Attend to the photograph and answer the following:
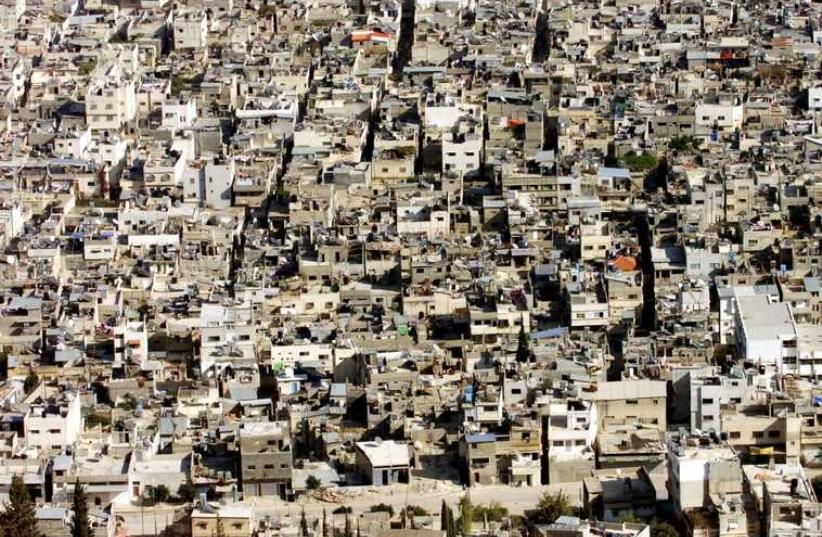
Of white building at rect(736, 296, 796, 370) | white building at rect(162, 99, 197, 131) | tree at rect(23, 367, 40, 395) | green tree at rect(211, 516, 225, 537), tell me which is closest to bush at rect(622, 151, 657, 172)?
white building at rect(162, 99, 197, 131)

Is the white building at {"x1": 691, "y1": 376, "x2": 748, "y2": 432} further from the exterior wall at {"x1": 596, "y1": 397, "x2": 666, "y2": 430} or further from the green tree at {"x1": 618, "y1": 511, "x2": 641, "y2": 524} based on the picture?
the green tree at {"x1": 618, "y1": 511, "x2": 641, "y2": 524}

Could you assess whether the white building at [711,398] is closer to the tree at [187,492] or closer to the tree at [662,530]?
the tree at [662,530]

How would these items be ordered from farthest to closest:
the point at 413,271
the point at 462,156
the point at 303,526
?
the point at 462,156, the point at 413,271, the point at 303,526

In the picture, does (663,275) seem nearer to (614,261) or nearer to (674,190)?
(614,261)

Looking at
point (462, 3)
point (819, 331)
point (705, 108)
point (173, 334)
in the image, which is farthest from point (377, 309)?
point (462, 3)

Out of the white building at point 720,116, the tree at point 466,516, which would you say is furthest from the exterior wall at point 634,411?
the white building at point 720,116

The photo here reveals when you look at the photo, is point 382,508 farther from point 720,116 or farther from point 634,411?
point 720,116

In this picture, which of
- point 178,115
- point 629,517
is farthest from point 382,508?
point 178,115
